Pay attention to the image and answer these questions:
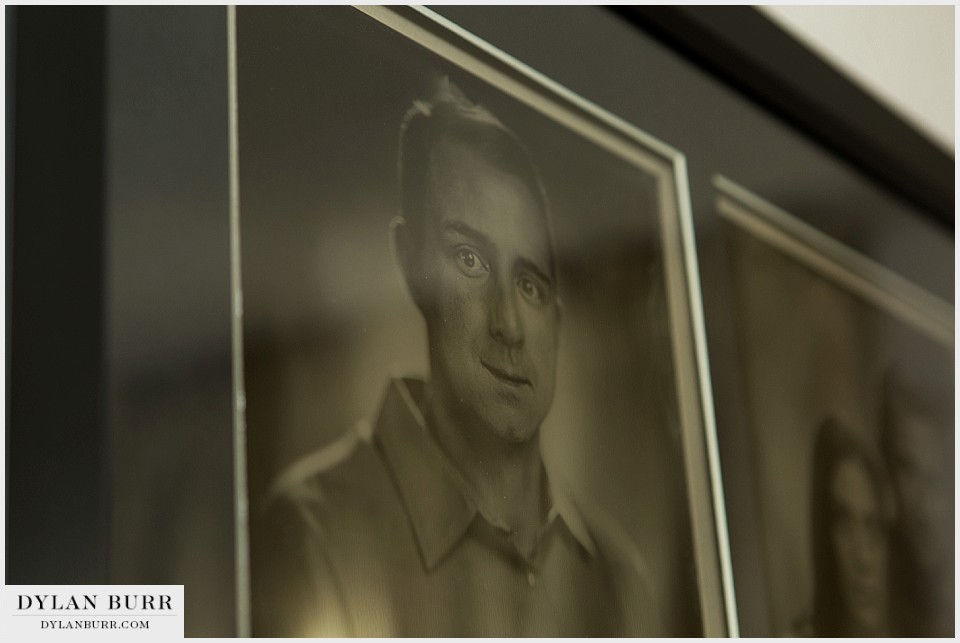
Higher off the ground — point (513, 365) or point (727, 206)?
point (727, 206)

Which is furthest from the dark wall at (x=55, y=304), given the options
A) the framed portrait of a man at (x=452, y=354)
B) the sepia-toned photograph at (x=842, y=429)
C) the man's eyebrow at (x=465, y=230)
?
the sepia-toned photograph at (x=842, y=429)

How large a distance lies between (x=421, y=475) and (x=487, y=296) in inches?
4.1

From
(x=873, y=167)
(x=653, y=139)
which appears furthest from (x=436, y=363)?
(x=873, y=167)

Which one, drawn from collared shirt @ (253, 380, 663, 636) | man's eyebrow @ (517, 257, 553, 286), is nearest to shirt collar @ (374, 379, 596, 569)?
collared shirt @ (253, 380, 663, 636)

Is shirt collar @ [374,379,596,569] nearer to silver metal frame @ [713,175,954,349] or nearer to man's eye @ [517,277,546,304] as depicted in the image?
man's eye @ [517,277,546,304]

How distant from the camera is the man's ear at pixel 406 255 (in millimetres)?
515

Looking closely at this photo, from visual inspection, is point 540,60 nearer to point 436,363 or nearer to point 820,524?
point 436,363

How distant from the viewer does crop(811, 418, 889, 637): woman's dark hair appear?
2.29 feet

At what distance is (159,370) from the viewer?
424 mm

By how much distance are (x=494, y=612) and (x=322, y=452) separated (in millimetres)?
114

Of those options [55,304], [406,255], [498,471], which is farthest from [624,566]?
[55,304]

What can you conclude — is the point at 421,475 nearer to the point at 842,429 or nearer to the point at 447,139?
the point at 447,139

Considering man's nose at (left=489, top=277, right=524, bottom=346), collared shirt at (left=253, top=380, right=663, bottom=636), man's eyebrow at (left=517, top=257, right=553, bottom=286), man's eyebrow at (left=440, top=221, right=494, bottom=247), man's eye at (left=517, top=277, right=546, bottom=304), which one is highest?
man's eyebrow at (left=440, top=221, right=494, bottom=247)

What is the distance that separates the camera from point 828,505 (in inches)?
29.2
